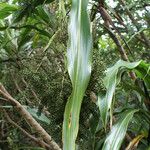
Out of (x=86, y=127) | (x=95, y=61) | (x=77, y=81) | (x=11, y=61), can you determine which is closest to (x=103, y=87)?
(x=95, y=61)

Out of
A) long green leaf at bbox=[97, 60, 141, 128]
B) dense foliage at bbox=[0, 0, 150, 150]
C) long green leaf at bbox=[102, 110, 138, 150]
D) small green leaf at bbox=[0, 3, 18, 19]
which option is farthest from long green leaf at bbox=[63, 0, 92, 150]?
small green leaf at bbox=[0, 3, 18, 19]

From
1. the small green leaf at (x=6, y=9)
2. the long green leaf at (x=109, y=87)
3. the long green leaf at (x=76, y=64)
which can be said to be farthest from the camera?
the small green leaf at (x=6, y=9)

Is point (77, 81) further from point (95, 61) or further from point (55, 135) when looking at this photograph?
point (55, 135)

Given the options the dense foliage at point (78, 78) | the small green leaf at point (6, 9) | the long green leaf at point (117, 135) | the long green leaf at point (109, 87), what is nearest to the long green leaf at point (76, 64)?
the dense foliage at point (78, 78)

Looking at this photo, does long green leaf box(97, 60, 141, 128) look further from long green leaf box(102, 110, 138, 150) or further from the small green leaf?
the small green leaf

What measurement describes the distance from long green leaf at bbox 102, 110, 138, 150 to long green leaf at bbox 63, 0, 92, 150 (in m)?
0.31

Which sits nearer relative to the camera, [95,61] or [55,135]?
[95,61]

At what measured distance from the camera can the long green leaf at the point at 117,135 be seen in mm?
1013

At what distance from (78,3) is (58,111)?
12.6 inches

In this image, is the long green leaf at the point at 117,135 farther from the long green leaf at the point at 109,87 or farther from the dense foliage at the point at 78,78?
the long green leaf at the point at 109,87

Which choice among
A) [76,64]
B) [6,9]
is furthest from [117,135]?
[6,9]

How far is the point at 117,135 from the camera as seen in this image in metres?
1.05

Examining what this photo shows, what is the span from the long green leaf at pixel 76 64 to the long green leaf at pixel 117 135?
315 millimetres

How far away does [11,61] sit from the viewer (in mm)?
1640
